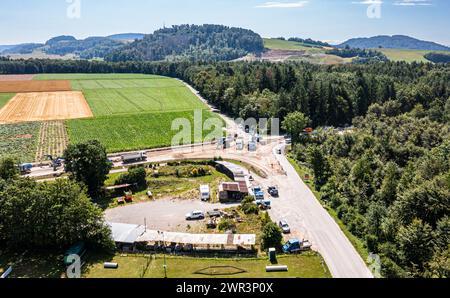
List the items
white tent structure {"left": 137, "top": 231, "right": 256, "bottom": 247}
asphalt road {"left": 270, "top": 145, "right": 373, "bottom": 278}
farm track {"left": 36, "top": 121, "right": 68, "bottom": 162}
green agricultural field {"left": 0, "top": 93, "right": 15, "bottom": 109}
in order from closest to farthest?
asphalt road {"left": 270, "top": 145, "right": 373, "bottom": 278} < white tent structure {"left": 137, "top": 231, "right": 256, "bottom": 247} < farm track {"left": 36, "top": 121, "right": 68, "bottom": 162} < green agricultural field {"left": 0, "top": 93, "right": 15, "bottom": 109}

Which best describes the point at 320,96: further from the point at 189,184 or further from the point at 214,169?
the point at 189,184

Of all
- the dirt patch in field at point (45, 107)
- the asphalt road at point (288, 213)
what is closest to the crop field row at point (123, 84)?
the dirt patch in field at point (45, 107)

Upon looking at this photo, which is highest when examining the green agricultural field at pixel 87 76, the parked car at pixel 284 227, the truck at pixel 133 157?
the green agricultural field at pixel 87 76

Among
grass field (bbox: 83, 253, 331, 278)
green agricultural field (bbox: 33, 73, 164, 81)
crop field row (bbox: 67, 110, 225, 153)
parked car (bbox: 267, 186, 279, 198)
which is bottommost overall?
grass field (bbox: 83, 253, 331, 278)

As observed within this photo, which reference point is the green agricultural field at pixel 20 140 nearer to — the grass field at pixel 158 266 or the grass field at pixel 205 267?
the grass field at pixel 158 266

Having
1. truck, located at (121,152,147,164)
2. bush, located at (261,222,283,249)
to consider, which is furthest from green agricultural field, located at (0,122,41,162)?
bush, located at (261,222,283,249)

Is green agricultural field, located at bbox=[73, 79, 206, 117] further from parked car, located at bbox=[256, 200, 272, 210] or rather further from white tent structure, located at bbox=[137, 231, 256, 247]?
white tent structure, located at bbox=[137, 231, 256, 247]
